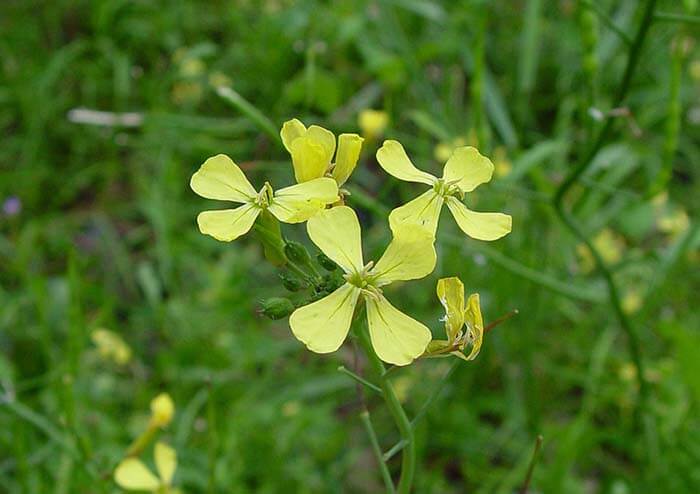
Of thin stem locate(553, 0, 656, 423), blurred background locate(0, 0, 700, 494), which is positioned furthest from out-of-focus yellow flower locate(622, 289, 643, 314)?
thin stem locate(553, 0, 656, 423)

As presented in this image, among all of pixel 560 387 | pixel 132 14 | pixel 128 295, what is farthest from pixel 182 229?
pixel 560 387

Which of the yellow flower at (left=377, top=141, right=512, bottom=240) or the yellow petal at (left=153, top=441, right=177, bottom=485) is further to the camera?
the yellow petal at (left=153, top=441, right=177, bottom=485)

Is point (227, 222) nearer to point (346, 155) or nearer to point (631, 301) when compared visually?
point (346, 155)

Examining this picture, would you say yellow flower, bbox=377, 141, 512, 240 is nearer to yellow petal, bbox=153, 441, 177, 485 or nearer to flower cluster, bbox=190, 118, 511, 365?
flower cluster, bbox=190, 118, 511, 365

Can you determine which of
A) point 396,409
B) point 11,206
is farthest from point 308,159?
point 11,206

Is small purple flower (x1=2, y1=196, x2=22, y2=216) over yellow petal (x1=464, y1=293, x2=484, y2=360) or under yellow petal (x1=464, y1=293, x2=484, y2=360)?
under

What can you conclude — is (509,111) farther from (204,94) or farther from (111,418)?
(111,418)

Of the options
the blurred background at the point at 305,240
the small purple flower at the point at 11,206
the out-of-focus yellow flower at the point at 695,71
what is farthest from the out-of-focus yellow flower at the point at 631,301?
the small purple flower at the point at 11,206
